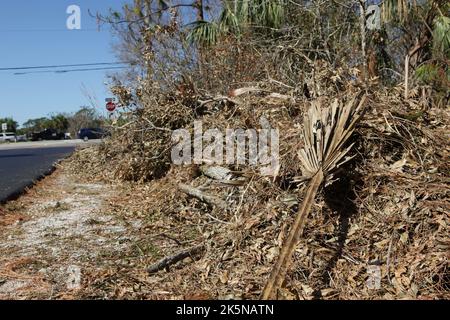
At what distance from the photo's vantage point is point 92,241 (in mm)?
4922

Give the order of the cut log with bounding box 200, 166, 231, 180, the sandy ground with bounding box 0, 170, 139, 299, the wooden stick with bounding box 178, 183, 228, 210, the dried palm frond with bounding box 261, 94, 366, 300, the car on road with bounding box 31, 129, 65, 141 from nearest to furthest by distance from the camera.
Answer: the dried palm frond with bounding box 261, 94, 366, 300 → the sandy ground with bounding box 0, 170, 139, 299 → the wooden stick with bounding box 178, 183, 228, 210 → the cut log with bounding box 200, 166, 231, 180 → the car on road with bounding box 31, 129, 65, 141

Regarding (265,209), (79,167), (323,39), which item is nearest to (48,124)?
(79,167)

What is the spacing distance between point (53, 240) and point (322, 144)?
9.92 ft

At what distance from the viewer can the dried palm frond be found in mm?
3695

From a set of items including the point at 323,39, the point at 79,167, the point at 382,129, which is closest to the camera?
the point at 382,129

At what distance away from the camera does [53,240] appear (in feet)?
16.4

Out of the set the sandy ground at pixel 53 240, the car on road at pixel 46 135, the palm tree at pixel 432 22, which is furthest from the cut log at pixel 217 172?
the car on road at pixel 46 135

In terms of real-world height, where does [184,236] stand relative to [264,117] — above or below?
below

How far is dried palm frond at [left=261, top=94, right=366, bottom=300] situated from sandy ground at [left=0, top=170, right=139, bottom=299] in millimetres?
1967

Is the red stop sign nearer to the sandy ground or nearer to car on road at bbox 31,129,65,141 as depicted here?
the sandy ground

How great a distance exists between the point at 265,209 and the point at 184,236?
1.01 meters

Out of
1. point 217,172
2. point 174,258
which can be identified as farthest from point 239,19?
point 174,258

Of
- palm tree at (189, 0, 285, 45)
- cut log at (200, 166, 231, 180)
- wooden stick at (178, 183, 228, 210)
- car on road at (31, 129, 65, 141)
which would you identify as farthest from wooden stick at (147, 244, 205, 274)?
car on road at (31, 129, 65, 141)
